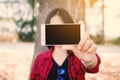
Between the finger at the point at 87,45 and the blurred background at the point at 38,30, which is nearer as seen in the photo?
the finger at the point at 87,45

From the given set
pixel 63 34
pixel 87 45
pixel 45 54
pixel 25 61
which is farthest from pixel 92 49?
pixel 25 61

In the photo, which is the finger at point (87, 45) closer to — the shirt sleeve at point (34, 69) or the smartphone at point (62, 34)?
the smartphone at point (62, 34)

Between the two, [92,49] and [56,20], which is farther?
[56,20]

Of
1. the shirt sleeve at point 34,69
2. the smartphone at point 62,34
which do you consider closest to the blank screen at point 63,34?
the smartphone at point 62,34

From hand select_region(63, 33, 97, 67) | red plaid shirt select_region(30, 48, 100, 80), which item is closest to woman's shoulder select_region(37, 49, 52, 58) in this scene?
red plaid shirt select_region(30, 48, 100, 80)

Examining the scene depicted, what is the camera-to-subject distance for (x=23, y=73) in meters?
1.59

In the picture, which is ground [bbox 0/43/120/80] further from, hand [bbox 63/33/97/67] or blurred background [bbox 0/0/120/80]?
hand [bbox 63/33/97/67]

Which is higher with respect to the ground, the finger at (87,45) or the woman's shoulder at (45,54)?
the finger at (87,45)

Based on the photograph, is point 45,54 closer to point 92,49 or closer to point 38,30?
point 38,30

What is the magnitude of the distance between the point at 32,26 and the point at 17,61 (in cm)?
19

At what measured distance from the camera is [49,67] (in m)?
1.56

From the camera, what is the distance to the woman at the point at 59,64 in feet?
5.05

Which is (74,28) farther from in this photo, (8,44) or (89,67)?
(8,44)

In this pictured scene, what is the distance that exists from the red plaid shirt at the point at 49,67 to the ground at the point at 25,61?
1.2 inches
